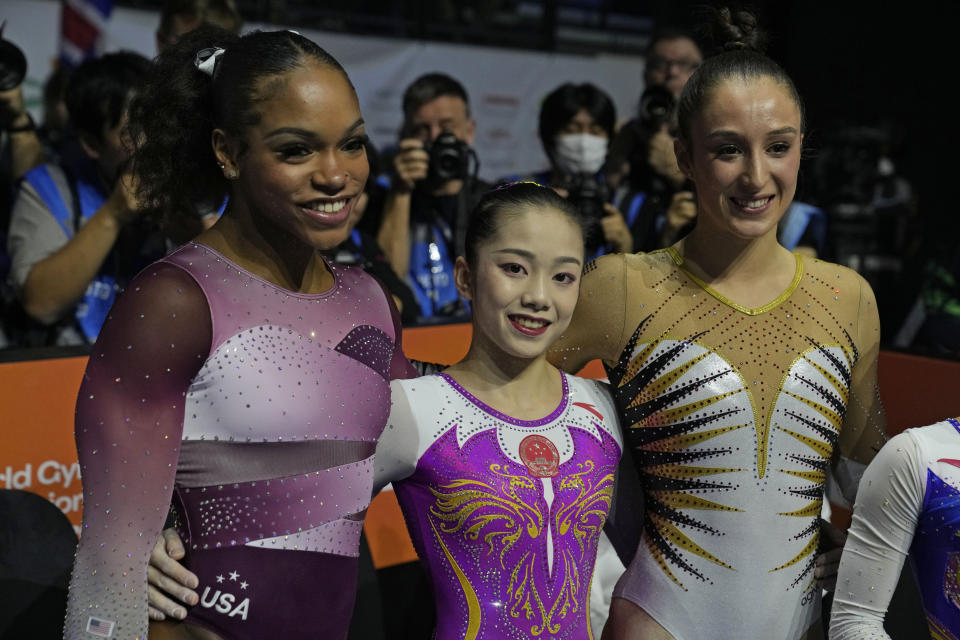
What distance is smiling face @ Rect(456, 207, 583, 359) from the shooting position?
2.06 metres

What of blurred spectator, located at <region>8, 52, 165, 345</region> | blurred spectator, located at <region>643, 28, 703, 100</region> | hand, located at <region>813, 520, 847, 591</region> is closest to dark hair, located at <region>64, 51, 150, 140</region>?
blurred spectator, located at <region>8, 52, 165, 345</region>

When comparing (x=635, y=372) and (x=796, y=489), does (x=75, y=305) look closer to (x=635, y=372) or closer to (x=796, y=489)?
(x=635, y=372)

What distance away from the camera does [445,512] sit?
2.04 metres

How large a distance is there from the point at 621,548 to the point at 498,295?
2.25 feet

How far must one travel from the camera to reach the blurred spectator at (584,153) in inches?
138

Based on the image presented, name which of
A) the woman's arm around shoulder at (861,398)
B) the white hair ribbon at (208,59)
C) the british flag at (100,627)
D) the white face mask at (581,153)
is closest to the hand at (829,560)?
the woman's arm around shoulder at (861,398)

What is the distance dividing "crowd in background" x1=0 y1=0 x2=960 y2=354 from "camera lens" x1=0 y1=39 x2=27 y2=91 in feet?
0.33

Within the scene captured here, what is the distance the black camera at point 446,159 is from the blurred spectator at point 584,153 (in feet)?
0.92

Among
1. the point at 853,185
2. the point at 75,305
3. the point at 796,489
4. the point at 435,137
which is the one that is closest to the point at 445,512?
the point at 796,489

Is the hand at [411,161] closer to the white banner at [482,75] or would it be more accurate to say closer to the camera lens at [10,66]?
the camera lens at [10,66]

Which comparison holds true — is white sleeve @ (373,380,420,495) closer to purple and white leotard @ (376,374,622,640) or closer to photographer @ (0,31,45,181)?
purple and white leotard @ (376,374,622,640)

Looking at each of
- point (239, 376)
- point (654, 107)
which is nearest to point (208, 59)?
point (239, 376)

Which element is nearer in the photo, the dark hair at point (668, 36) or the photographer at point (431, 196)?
the photographer at point (431, 196)

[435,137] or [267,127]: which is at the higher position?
[267,127]
